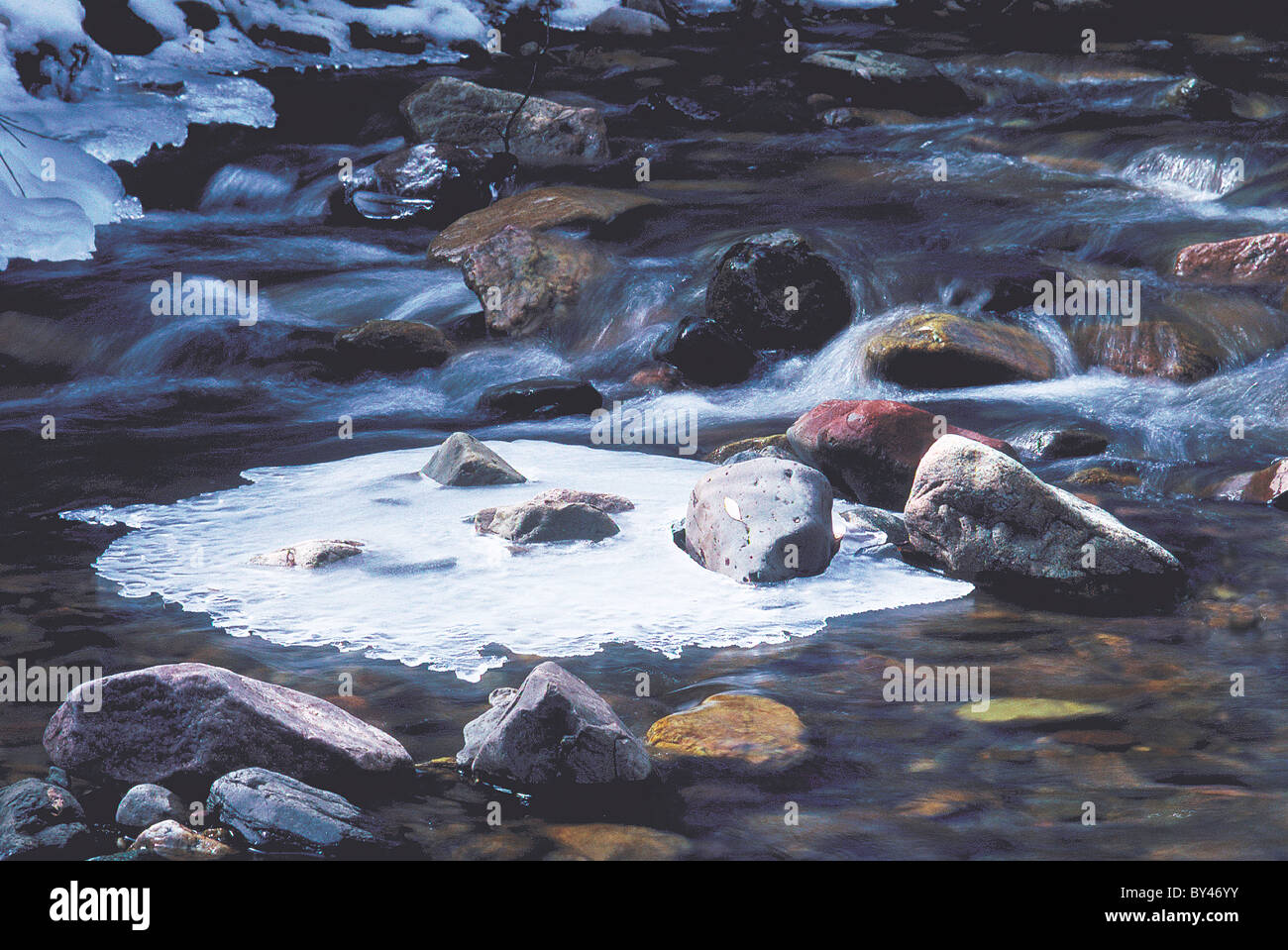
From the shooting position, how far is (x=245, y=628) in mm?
4949

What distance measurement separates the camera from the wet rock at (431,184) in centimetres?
1302

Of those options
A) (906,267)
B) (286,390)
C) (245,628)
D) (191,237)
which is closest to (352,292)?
(286,390)

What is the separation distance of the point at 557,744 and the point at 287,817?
2.52 feet

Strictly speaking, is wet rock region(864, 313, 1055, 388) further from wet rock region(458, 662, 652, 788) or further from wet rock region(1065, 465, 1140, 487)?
wet rock region(458, 662, 652, 788)

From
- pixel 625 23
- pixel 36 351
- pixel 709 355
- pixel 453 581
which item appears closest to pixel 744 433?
pixel 709 355

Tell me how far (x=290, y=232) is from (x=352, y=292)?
88.7 inches

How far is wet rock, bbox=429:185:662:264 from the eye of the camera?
11805mm

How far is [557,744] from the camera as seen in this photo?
11.8 feet

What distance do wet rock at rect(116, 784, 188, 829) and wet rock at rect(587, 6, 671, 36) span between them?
1839 centimetres

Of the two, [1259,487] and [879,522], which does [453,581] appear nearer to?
[879,522]

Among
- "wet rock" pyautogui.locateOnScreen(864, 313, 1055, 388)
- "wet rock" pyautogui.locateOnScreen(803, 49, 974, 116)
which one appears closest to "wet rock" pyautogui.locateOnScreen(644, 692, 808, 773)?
"wet rock" pyautogui.locateOnScreen(864, 313, 1055, 388)

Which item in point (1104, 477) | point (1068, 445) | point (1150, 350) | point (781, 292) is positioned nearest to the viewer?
point (1104, 477)

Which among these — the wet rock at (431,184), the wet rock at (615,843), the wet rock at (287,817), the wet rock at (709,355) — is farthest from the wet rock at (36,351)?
the wet rock at (615,843)

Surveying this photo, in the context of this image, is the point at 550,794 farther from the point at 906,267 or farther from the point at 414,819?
the point at 906,267
